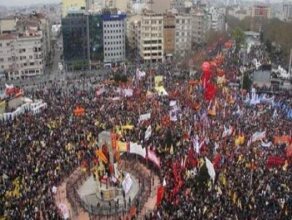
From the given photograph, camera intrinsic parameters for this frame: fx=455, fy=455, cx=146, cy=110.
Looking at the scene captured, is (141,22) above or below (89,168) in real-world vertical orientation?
above

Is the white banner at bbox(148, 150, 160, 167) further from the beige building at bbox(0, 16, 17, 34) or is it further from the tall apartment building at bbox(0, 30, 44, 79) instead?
the beige building at bbox(0, 16, 17, 34)

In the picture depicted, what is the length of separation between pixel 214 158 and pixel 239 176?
233 centimetres

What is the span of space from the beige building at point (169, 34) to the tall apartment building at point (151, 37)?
1380 mm

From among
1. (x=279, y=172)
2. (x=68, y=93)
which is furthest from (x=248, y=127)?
(x=68, y=93)

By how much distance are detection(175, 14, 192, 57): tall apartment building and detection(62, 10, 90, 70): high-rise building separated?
52.3 ft

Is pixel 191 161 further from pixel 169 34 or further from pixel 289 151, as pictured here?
pixel 169 34

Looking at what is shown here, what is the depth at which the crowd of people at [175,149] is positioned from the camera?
21.7 metres

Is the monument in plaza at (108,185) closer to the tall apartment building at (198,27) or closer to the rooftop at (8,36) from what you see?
the rooftop at (8,36)

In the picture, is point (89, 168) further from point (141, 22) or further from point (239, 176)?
point (141, 22)

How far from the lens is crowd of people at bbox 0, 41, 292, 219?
21.7 m

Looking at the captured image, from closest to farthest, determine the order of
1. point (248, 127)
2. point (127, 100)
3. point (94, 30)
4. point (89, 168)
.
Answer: point (89, 168) → point (248, 127) → point (127, 100) → point (94, 30)

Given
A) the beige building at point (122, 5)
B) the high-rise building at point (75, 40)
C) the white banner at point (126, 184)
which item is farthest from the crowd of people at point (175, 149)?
the beige building at point (122, 5)

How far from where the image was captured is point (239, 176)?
23734 mm

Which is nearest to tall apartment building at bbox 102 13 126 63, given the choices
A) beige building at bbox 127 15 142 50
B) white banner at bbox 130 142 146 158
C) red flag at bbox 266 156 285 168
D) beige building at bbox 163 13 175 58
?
beige building at bbox 127 15 142 50
